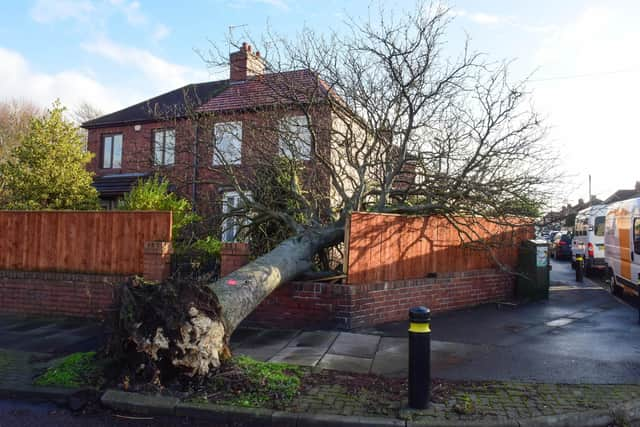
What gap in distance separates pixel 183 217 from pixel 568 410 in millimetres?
8245

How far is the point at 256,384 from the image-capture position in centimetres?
464

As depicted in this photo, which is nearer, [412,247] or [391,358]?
[391,358]

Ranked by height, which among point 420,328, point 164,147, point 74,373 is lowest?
point 74,373

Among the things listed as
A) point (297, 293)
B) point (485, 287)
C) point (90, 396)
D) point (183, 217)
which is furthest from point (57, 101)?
point (485, 287)

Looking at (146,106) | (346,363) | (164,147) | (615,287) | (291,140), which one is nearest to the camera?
(346,363)

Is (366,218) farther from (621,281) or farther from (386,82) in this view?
(621,281)

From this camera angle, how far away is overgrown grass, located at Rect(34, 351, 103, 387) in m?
4.87

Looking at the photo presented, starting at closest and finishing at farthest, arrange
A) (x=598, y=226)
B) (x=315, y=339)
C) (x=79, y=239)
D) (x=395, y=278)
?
(x=315, y=339) < (x=395, y=278) < (x=79, y=239) < (x=598, y=226)

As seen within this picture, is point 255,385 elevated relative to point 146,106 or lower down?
lower down

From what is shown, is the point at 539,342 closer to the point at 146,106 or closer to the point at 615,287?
the point at 615,287

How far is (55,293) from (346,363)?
A: 5995mm

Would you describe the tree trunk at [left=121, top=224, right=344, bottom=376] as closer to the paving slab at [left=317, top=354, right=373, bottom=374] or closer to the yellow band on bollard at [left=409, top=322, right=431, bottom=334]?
the paving slab at [left=317, top=354, right=373, bottom=374]

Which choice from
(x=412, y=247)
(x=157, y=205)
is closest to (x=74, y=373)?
(x=157, y=205)

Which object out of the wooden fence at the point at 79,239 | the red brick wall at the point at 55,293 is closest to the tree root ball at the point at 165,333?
the wooden fence at the point at 79,239
